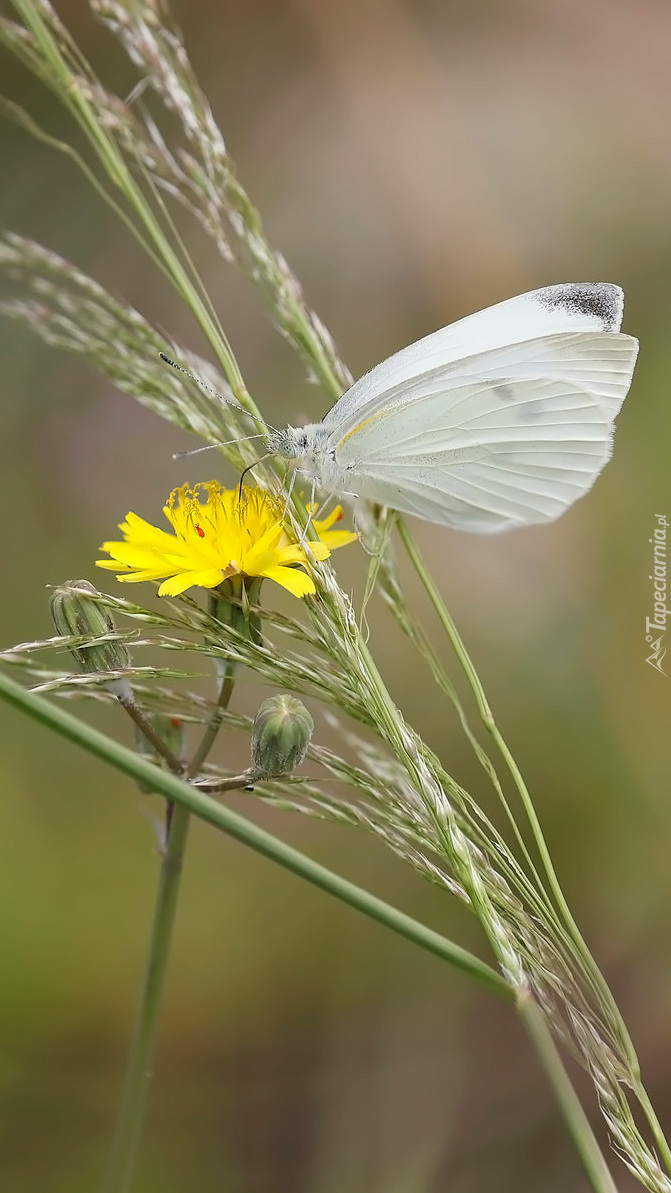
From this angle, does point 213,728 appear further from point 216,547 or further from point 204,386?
point 204,386

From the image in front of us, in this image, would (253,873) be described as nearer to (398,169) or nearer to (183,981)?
(183,981)

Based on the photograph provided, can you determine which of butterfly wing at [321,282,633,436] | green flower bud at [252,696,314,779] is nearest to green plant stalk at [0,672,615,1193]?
green flower bud at [252,696,314,779]

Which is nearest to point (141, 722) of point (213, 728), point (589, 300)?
point (213, 728)

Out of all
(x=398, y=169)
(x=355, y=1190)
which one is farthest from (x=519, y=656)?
(x=398, y=169)

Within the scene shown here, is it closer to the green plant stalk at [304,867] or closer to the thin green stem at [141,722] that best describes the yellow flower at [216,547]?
the thin green stem at [141,722]

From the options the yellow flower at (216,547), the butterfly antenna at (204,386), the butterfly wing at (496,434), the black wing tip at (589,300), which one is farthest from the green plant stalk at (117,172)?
the black wing tip at (589,300)

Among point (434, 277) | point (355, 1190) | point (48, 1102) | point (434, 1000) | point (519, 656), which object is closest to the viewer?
point (355, 1190)

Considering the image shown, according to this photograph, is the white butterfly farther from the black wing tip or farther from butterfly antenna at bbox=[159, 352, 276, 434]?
butterfly antenna at bbox=[159, 352, 276, 434]
